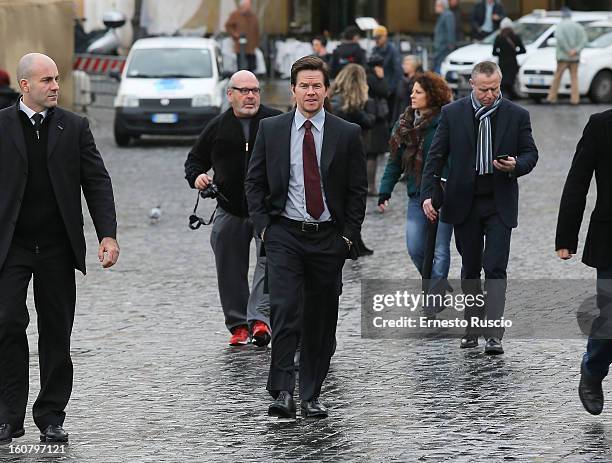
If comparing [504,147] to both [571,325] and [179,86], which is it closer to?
[571,325]

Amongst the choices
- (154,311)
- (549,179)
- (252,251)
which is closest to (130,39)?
(549,179)

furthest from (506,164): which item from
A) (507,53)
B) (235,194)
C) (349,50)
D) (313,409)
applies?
(507,53)

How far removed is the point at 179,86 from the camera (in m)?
26.9

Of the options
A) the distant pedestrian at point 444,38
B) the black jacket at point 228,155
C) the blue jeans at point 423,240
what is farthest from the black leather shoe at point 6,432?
the distant pedestrian at point 444,38

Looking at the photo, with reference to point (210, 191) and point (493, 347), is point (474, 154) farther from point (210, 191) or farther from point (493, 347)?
point (210, 191)

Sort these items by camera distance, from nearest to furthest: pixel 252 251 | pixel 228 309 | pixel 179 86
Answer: pixel 228 309 < pixel 252 251 < pixel 179 86

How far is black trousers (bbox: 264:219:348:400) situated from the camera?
344 inches

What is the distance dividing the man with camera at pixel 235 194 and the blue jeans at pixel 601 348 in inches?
107

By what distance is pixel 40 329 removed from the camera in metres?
8.24

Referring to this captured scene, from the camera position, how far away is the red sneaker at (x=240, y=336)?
36.2 feet

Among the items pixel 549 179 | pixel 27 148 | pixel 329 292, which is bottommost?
pixel 549 179

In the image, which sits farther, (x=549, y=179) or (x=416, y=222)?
(x=549, y=179)

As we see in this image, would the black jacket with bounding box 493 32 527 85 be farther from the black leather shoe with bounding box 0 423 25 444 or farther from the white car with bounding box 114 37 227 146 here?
the black leather shoe with bounding box 0 423 25 444

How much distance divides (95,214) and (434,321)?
13.4 feet
